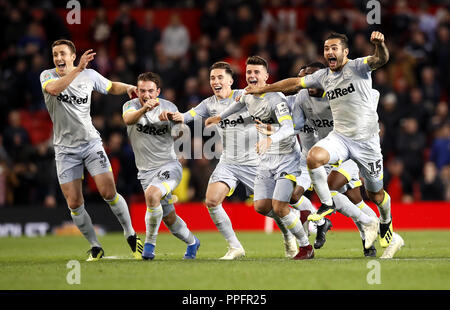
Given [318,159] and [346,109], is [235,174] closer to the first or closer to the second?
[318,159]

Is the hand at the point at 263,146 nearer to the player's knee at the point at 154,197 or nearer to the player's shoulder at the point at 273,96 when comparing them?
the player's shoulder at the point at 273,96

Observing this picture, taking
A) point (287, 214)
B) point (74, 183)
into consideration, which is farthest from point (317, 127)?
point (74, 183)

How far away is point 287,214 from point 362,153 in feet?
3.80

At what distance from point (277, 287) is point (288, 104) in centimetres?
371

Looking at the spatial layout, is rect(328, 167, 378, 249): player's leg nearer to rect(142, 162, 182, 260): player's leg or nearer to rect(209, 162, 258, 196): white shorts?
rect(209, 162, 258, 196): white shorts

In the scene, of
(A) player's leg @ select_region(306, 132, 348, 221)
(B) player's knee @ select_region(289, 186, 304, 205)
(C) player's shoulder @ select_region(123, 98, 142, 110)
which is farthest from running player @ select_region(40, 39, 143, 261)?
(A) player's leg @ select_region(306, 132, 348, 221)

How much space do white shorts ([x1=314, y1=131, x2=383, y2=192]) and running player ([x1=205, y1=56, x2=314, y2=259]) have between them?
0.58 m

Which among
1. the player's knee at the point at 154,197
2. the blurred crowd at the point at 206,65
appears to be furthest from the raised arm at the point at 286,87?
the blurred crowd at the point at 206,65

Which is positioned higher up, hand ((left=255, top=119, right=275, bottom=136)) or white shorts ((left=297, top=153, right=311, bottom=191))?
hand ((left=255, top=119, right=275, bottom=136))

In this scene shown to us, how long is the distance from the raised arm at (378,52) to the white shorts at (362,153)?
91 cm

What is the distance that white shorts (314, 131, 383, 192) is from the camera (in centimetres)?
903

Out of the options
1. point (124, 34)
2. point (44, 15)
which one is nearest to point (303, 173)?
point (124, 34)

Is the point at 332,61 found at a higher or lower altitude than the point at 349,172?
higher

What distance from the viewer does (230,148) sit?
1033 cm
